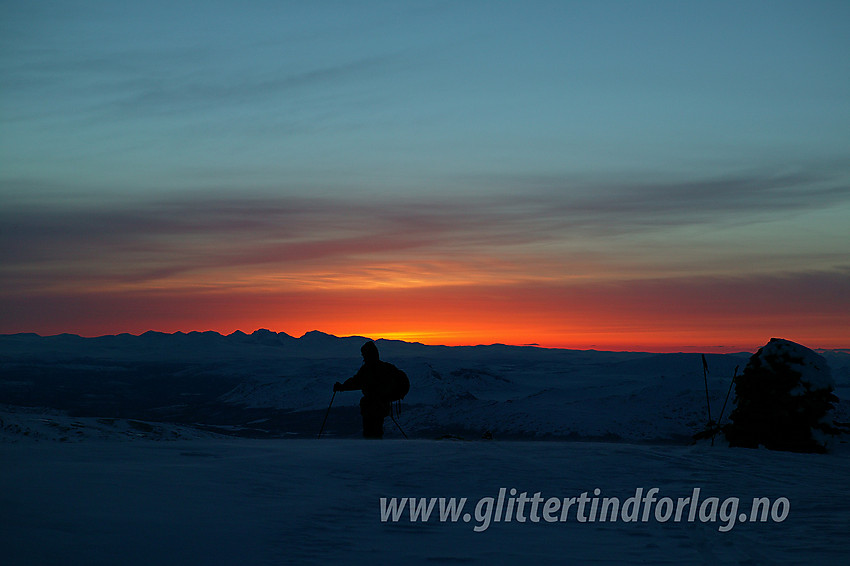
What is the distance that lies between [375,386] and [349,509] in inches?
235

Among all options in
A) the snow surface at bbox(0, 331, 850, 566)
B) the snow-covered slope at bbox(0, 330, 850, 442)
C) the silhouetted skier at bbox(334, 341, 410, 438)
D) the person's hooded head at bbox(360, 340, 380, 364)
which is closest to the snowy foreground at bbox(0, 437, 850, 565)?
the snow surface at bbox(0, 331, 850, 566)

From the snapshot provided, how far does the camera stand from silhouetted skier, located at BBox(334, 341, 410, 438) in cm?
1177

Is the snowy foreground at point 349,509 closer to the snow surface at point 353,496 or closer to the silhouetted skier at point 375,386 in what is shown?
the snow surface at point 353,496

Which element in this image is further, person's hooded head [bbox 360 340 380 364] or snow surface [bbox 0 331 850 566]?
person's hooded head [bbox 360 340 380 364]

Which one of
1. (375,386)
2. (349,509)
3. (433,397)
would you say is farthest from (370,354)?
(433,397)

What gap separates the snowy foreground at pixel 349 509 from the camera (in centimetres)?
450

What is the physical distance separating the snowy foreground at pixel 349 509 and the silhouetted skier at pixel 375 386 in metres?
2.93

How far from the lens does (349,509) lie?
586 cm

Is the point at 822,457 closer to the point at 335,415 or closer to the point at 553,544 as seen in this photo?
the point at 553,544

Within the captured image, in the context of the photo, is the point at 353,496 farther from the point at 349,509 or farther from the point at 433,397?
the point at 433,397

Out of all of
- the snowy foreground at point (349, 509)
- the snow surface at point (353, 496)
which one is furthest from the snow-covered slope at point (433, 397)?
the snowy foreground at point (349, 509)

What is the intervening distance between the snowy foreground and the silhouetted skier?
293 cm

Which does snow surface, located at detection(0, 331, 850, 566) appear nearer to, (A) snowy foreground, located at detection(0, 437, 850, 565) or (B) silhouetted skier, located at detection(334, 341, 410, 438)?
(A) snowy foreground, located at detection(0, 437, 850, 565)

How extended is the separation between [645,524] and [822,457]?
6.48 meters
